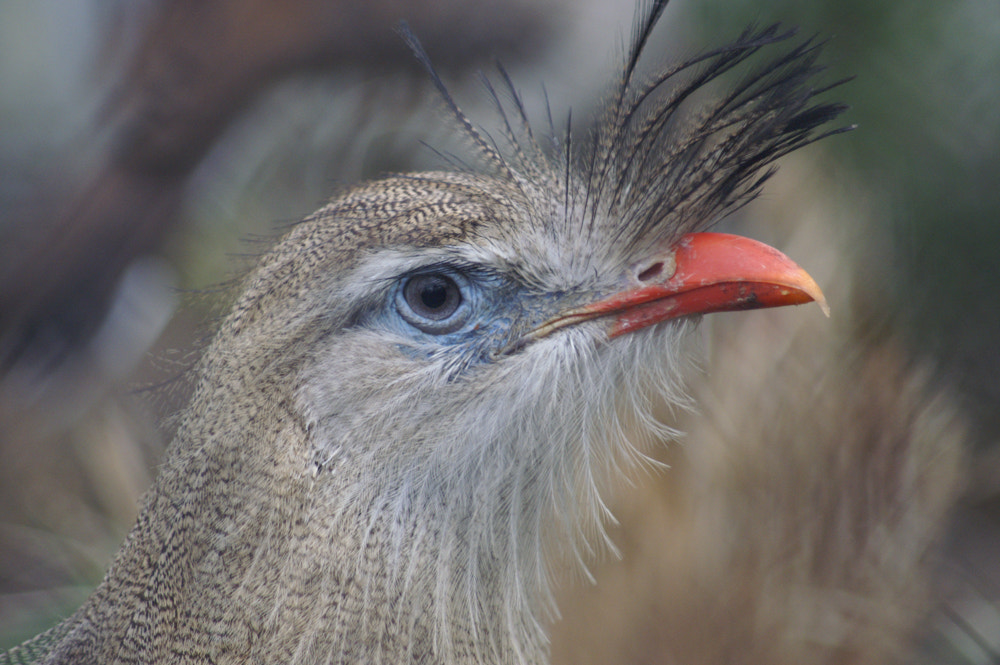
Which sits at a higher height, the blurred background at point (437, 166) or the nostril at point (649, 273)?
the blurred background at point (437, 166)

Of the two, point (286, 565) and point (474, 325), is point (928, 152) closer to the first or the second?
point (474, 325)

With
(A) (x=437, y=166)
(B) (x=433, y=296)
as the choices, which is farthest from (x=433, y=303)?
(A) (x=437, y=166)

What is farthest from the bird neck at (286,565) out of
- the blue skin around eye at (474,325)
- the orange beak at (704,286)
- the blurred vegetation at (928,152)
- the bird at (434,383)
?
the blurred vegetation at (928,152)

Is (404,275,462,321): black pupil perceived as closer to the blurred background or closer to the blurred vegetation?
the blurred background

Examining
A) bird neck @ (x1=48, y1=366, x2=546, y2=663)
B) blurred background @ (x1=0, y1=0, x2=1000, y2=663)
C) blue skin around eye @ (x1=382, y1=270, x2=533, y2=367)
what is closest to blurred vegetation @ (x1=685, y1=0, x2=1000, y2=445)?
blurred background @ (x1=0, y1=0, x2=1000, y2=663)

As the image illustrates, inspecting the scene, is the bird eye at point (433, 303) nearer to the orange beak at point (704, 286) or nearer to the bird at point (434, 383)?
the bird at point (434, 383)

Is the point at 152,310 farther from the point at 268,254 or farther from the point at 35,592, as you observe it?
the point at 268,254

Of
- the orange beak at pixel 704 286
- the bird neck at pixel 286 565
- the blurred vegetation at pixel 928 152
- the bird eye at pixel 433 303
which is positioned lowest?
the bird neck at pixel 286 565
